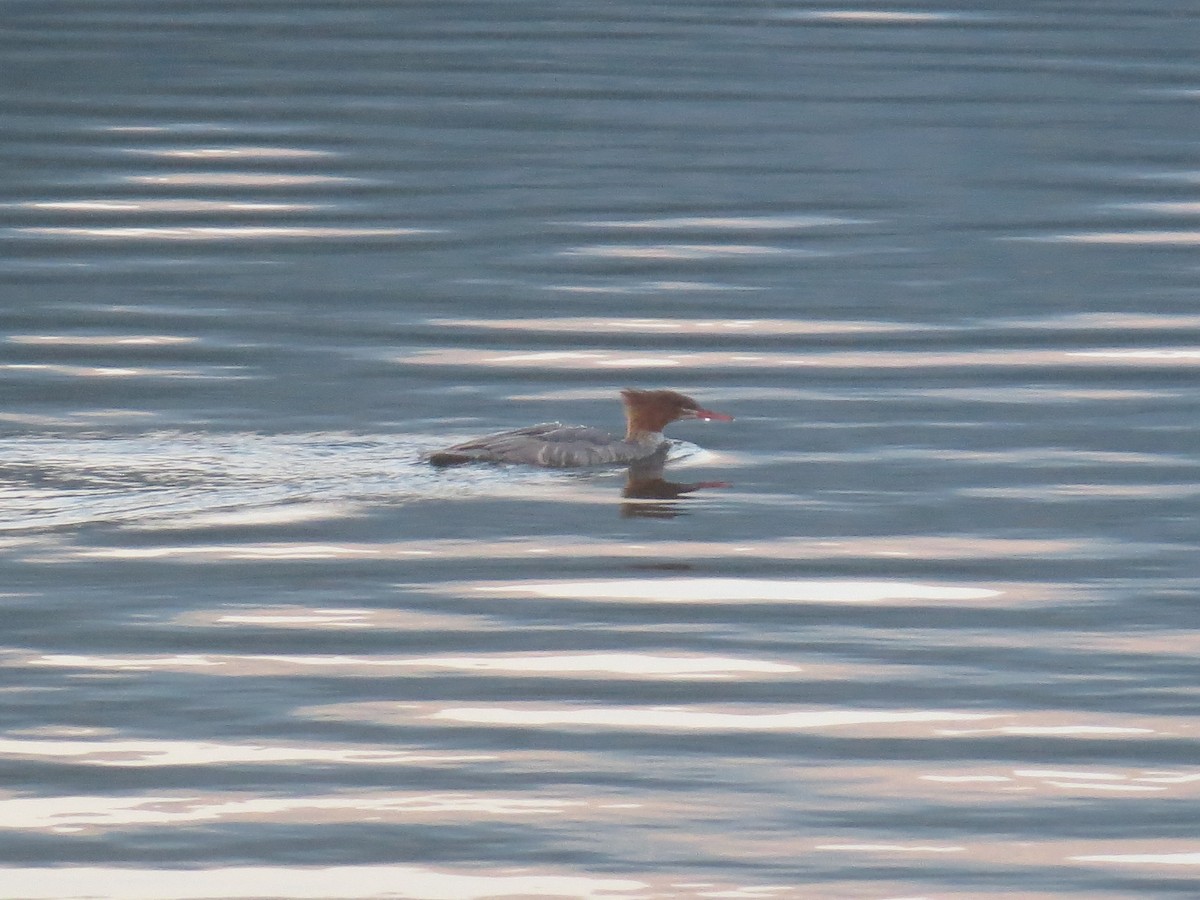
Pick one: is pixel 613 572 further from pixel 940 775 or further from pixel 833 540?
pixel 940 775

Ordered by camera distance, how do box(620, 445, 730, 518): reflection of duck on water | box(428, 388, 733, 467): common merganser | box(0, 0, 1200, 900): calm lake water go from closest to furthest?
1. box(0, 0, 1200, 900): calm lake water
2. box(620, 445, 730, 518): reflection of duck on water
3. box(428, 388, 733, 467): common merganser

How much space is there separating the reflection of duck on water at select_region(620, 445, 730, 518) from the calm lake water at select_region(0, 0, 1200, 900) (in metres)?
0.04

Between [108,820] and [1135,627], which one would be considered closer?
[108,820]

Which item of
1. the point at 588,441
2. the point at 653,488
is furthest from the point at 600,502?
the point at 588,441

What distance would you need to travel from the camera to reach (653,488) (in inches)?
452

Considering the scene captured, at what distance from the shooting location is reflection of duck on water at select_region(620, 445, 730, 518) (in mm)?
10969

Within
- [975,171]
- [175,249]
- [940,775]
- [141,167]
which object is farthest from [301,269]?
[940,775]

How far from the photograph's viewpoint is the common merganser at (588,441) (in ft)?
37.4

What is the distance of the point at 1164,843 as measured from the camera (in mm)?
7141

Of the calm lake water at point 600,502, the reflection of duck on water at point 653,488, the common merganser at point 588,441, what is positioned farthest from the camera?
the common merganser at point 588,441

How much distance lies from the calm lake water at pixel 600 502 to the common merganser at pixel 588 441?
0.33ft

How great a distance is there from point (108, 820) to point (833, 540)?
12.6 feet

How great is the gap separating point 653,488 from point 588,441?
15.5 inches

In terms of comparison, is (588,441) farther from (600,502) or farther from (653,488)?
(600,502)
